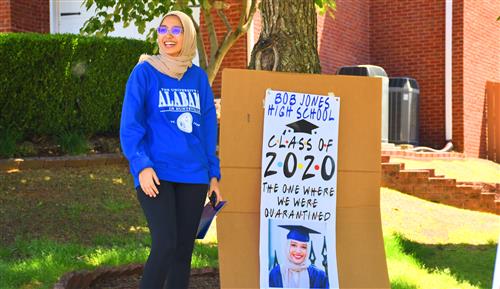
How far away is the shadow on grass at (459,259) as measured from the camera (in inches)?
322

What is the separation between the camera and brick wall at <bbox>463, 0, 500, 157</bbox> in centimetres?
1653

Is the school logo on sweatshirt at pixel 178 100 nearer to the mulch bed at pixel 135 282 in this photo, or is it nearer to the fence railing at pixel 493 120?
the mulch bed at pixel 135 282

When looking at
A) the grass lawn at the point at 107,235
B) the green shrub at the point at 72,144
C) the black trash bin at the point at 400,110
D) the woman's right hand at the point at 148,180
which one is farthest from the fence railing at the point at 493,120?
the woman's right hand at the point at 148,180

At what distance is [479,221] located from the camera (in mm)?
11984

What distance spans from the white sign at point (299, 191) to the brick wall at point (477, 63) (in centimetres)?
1133

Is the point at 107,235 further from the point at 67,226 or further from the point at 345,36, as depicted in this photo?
the point at 345,36

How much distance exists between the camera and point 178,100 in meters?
4.72

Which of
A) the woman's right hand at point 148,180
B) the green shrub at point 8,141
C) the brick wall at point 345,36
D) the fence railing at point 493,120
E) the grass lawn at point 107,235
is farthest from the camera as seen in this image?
the fence railing at point 493,120

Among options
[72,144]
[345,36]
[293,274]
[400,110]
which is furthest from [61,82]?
[345,36]

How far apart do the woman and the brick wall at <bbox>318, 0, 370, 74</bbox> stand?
11.0 metres

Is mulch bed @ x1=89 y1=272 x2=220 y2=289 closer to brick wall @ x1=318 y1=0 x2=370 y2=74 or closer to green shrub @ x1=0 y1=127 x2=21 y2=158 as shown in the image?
green shrub @ x1=0 y1=127 x2=21 y2=158

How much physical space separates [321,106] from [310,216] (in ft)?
2.28

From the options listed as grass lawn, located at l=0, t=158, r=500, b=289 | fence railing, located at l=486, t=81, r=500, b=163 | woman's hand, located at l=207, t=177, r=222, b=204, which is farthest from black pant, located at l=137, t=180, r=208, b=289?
fence railing, located at l=486, t=81, r=500, b=163

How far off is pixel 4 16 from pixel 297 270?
10.3m
